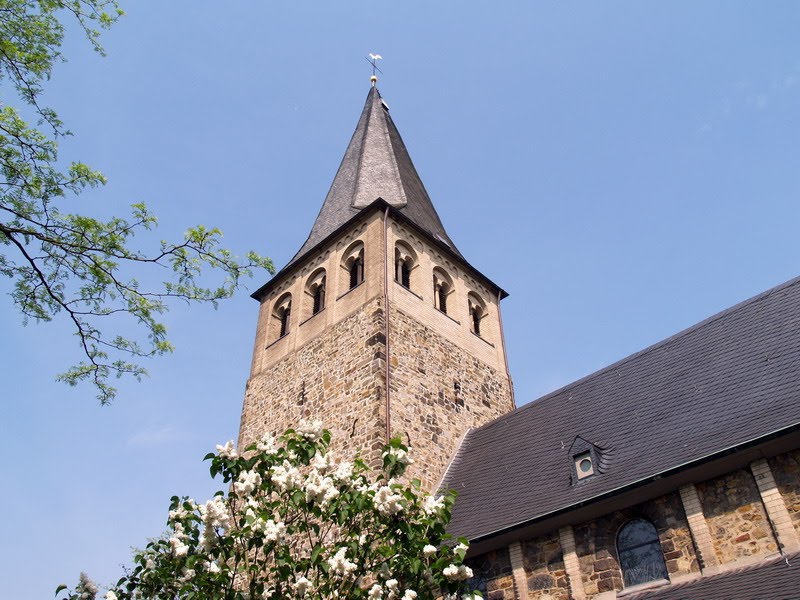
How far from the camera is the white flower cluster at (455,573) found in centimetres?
623

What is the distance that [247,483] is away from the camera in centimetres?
629

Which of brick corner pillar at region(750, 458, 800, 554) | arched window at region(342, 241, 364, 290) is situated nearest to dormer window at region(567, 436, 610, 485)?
brick corner pillar at region(750, 458, 800, 554)

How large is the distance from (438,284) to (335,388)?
480 centimetres

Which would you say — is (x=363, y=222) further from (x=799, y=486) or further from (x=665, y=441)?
(x=799, y=486)

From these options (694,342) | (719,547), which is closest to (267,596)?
(719,547)

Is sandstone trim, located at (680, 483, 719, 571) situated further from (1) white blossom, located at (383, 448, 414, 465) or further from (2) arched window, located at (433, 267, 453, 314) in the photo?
(2) arched window, located at (433, 267, 453, 314)

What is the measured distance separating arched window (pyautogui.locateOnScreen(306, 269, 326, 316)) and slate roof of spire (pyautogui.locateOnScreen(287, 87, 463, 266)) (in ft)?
3.21

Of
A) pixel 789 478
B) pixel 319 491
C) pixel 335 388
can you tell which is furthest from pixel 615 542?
pixel 335 388

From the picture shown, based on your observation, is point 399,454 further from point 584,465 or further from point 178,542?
point 584,465

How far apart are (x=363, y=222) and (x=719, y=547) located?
11.6 metres

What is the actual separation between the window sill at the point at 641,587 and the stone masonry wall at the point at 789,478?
172 centimetres

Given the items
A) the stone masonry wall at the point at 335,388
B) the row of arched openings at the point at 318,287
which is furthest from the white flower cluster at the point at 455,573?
the row of arched openings at the point at 318,287

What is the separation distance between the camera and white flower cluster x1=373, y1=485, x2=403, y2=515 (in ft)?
21.4

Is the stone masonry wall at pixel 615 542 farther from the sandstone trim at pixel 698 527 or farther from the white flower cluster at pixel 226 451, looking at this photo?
the white flower cluster at pixel 226 451
